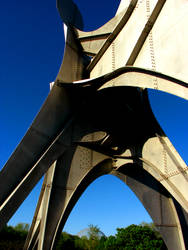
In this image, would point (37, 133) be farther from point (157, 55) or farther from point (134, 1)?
point (134, 1)

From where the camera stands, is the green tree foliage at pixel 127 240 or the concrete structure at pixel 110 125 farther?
the green tree foliage at pixel 127 240

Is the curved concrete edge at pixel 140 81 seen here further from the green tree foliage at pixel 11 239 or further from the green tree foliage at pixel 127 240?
the green tree foliage at pixel 11 239

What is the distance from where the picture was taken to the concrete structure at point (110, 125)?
5.42 metres

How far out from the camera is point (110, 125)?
10.4 meters

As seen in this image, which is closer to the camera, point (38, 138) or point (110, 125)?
point (38, 138)

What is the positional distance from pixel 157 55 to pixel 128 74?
1165 millimetres

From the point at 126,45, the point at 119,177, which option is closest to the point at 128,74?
the point at 126,45

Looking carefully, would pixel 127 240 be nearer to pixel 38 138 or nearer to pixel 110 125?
pixel 110 125

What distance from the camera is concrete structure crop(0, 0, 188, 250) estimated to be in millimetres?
5418

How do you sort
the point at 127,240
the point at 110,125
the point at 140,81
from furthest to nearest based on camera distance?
the point at 127,240 → the point at 110,125 → the point at 140,81

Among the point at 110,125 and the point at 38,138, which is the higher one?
the point at 110,125

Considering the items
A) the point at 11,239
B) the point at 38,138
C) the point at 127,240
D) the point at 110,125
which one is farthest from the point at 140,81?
the point at 11,239

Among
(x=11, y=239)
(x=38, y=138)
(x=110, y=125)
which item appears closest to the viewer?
(x=38, y=138)

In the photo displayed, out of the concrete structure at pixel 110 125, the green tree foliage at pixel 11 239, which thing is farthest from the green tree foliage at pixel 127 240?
the concrete structure at pixel 110 125
